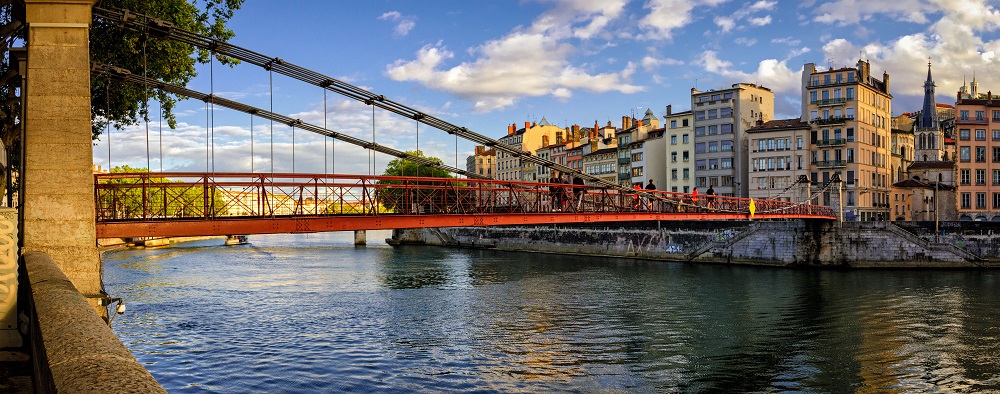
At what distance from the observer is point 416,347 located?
2506cm

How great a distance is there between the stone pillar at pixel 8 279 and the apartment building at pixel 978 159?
3201 inches

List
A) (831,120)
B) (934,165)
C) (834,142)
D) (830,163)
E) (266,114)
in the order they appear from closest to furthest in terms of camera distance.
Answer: (266,114) → (834,142) → (831,120) → (830,163) → (934,165)

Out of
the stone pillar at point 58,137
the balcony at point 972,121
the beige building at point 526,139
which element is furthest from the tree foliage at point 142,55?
the beige building at point 526,139

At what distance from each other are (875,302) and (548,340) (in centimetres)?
1911

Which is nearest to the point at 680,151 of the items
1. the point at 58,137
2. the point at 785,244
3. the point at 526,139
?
the point at 785,244

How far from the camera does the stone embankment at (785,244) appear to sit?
5241cm

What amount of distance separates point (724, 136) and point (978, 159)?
24.4 m

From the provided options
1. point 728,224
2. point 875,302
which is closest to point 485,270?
point 728,224

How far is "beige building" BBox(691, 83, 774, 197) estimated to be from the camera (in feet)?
277

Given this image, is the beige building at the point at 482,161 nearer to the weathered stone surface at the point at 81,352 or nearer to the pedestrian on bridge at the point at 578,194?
the pedestrian on bridge at the point at 578,194

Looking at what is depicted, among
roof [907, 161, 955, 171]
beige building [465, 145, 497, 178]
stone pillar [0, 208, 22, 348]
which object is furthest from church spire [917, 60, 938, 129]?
stone pillar [0, 208, 22, 348]

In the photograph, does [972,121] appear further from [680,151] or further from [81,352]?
[81,352]

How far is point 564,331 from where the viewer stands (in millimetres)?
28250

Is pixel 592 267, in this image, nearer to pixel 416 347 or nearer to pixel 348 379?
pixel 416 347
